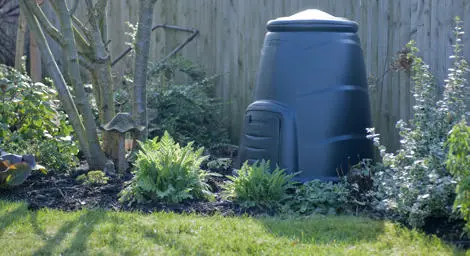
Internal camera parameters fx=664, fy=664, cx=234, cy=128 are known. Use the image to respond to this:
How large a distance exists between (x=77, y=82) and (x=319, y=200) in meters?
2.67

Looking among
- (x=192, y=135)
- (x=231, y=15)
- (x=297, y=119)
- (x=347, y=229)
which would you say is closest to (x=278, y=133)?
(x=297, y=119)

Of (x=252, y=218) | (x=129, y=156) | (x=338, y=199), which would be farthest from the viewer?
(x=129, y=156)

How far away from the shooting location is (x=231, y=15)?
877 cm

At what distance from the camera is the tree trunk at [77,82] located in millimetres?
6410

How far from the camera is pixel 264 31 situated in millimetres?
8336

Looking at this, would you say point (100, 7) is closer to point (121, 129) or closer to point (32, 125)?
point (32, 125)

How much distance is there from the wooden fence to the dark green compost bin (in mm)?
957

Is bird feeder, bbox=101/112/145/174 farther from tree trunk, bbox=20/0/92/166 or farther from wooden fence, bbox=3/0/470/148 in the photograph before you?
wooden fence, bbox=3/0/470/148

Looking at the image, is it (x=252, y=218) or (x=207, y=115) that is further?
(x=207, y=115)

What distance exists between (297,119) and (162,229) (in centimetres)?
184

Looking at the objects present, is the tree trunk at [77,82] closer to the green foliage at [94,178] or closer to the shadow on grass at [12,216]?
the green foliage at [94,178]

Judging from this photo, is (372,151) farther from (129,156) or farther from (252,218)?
(129,156)

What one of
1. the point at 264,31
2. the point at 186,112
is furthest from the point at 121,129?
the point at 264,31

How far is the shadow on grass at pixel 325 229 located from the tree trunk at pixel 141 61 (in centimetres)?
211
